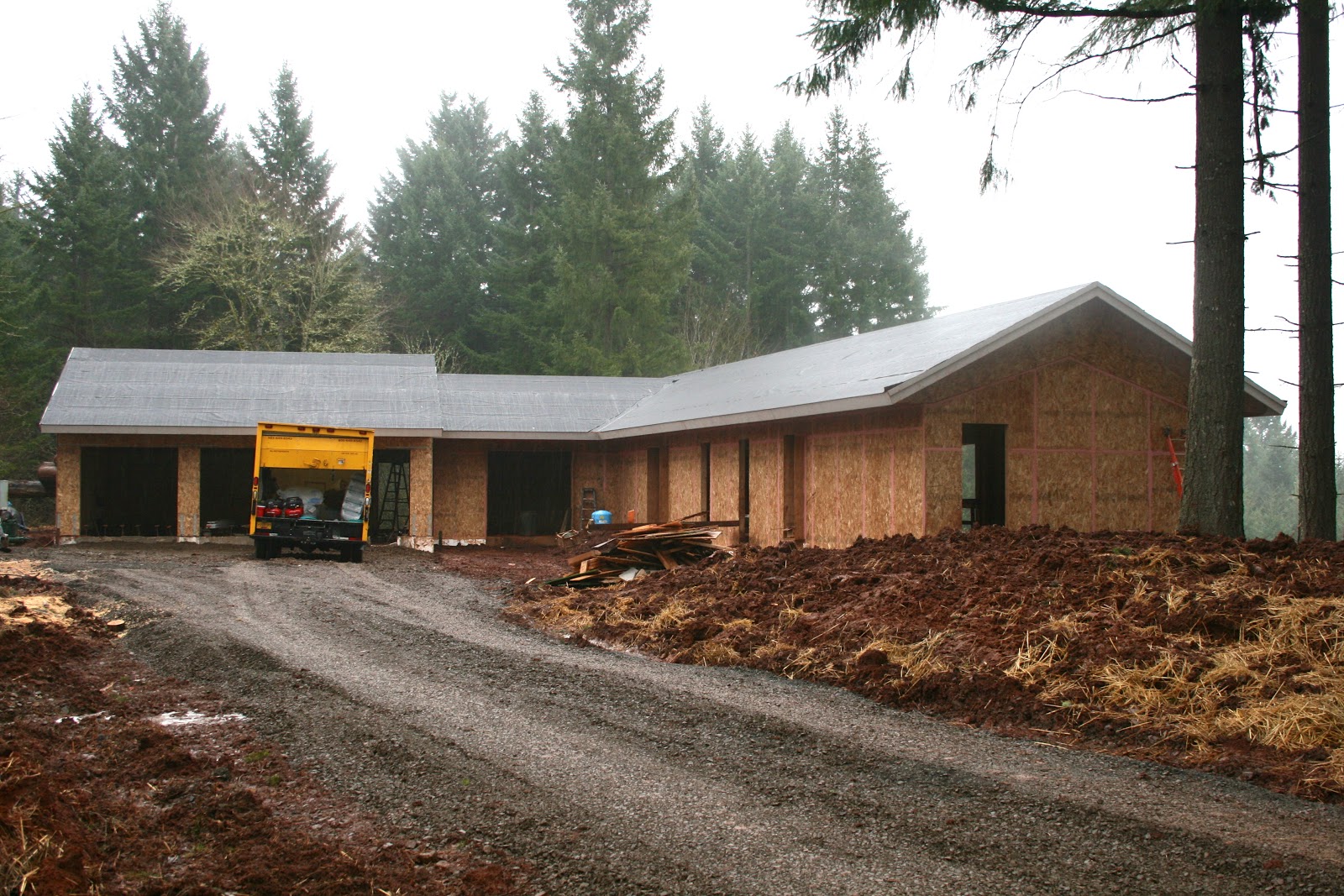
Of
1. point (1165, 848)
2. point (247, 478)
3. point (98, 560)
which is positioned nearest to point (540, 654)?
point (1165, 848)

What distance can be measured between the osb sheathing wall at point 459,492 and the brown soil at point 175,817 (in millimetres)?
18318

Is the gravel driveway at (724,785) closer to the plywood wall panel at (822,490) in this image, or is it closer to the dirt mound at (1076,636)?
the dirt mound at (1076,636)

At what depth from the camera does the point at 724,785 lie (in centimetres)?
577

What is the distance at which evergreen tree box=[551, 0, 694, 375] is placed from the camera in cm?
4072

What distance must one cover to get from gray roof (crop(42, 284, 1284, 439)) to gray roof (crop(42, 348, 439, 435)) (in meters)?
0.04

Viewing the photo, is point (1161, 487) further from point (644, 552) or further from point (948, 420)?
point (644, 552)

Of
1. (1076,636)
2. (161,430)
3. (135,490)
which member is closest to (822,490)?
(1076,636)

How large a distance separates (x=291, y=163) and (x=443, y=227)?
708 centimetres

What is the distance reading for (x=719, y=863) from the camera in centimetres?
459

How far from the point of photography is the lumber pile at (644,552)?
1585cm

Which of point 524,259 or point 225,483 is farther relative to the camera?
point 524,259

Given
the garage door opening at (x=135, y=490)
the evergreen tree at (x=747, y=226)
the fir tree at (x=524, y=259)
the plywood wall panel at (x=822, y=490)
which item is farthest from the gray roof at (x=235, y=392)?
the evergreen tree at (x=747, y=226)

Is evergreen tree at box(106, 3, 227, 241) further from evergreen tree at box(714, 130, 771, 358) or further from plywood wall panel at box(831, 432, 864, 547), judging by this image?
plywood wall panel at box(831, 432, 864, 547)

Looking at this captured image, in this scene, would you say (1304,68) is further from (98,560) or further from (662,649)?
(98,560)
